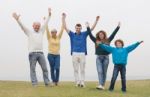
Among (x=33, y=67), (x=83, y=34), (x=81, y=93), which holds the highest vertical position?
(x=83, y=34)

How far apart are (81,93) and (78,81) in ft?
8.35

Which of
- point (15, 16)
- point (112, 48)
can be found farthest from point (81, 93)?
point (15, 16)

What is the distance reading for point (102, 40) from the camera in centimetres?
2308

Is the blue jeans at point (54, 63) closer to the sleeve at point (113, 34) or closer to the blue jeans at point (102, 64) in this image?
the blue jeans at point (102, 64)

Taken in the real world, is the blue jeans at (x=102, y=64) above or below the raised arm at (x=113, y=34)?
below

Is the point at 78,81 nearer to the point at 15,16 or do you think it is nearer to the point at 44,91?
the point at 44,91

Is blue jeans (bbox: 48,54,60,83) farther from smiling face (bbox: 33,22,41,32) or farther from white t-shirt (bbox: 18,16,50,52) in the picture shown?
smiling face (bbox: 33,22,41,32)

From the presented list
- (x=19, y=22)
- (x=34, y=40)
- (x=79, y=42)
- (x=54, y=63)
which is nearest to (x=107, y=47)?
(x=79, y=42)

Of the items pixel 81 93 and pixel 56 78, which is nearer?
pixel 81 93

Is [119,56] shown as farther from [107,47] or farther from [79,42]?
Answer: [79,42]

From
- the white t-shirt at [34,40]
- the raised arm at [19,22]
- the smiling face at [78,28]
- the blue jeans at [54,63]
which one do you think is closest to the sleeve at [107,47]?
the smiling face at [78,28]

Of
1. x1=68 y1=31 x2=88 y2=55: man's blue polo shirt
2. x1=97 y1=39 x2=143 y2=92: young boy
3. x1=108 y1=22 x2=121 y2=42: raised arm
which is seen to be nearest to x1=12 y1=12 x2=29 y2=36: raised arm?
x1=68 y1=31 x2=88 y2=55: man's blue polo shirt

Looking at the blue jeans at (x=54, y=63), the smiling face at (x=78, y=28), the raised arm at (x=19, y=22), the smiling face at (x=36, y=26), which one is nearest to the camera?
the raised arm at (x=19, y=22)

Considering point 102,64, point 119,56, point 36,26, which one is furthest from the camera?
point 102,64
